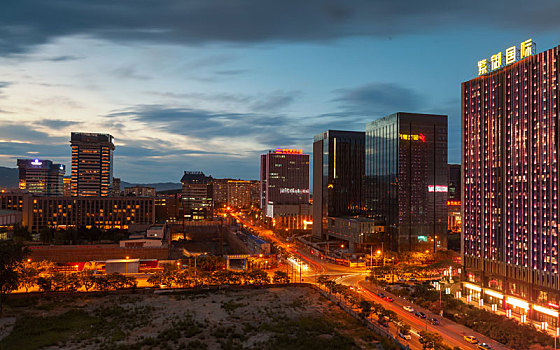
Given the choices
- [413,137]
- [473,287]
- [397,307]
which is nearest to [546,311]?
[473,287]

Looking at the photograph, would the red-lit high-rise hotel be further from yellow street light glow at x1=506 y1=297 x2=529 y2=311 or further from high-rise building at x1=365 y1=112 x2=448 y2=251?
high-rise building at x1=365 y1=112 x2=448 y2=251

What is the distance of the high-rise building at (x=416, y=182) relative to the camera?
15225 centimetres

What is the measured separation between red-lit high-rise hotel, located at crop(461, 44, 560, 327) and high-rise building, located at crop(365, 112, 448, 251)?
42.9 m

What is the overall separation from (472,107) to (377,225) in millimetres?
65078

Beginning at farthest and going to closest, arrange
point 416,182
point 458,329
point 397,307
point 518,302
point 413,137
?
point 416,182 < point 413,137 < point 397,307 < point 518,302 < point 458,329

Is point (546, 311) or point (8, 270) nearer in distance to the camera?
point (546, 311)

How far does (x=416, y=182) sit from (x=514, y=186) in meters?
61.2

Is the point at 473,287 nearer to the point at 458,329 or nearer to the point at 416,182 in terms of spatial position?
the point at 458,329

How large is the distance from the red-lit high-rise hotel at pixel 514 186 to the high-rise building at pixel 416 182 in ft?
141

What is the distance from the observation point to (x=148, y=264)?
118m

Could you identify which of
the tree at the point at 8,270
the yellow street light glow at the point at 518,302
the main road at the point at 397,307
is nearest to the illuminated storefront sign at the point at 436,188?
the main road at the point at 397,307

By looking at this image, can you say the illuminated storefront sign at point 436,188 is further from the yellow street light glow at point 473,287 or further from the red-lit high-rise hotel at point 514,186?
the yellow street light glow at point 473,287

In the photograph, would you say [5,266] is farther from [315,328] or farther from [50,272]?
[315,328]

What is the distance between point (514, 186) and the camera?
305 ft
